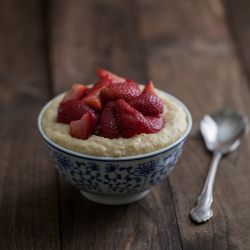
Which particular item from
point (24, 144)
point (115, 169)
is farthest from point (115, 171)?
point (24, 144)

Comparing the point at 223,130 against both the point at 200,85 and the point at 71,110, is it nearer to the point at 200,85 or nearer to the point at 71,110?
the point at 200,85

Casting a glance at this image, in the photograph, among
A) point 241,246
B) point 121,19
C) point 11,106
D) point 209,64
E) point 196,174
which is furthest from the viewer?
point 121,19

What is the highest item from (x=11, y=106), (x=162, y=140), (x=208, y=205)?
(x=162, y=140)

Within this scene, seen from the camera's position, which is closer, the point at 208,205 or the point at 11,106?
the point at 208,205

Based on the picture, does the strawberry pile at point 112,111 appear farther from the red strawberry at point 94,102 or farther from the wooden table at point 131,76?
the wooden table at point 131,76

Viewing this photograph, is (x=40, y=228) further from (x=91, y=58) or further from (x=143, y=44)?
(x=143, y=44)

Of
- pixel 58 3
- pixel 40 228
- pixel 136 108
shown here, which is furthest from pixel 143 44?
pixel 40 228

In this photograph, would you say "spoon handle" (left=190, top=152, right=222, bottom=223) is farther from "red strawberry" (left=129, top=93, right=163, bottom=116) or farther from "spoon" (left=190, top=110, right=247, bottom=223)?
"red strawberry" (left=129, top=93, right=163, bottom=116)

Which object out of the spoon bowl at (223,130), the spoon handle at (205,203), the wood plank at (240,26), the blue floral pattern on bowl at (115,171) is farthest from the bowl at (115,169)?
the wood plank at (240,26)
